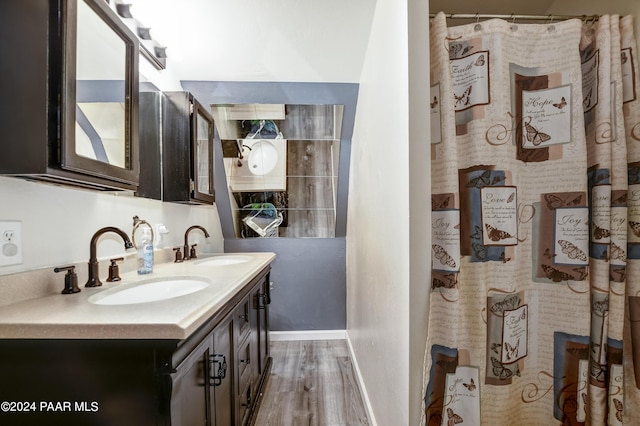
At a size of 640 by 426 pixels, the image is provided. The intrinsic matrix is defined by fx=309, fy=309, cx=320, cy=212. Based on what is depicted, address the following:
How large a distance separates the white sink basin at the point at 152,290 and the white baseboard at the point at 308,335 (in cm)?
188

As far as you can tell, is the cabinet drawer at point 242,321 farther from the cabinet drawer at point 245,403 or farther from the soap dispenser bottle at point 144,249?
the soap dispenser bottle at point 144,249

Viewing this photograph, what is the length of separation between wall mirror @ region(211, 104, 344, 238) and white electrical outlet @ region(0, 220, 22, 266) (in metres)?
Result: 1.75

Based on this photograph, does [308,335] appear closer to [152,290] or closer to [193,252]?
[193,252]

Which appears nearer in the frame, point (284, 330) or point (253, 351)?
point (253, 351)

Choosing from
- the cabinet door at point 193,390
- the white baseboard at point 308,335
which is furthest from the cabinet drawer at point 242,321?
the white baseboard at point 308,335

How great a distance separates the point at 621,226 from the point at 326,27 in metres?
1.72

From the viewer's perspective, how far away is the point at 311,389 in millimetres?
2186

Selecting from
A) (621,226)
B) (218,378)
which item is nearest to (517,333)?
(621,226)

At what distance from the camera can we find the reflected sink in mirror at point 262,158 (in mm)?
2717

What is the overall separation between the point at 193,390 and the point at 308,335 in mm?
2241

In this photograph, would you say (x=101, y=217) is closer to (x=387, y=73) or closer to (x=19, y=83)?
(x=19, y=83)

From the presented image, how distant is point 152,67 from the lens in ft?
6.16

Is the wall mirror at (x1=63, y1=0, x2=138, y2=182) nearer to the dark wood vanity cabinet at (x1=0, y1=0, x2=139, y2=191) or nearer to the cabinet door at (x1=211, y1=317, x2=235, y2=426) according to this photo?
the dark wood vanity cabinet at (x1=0, y1=0, x2=139, y2=191)

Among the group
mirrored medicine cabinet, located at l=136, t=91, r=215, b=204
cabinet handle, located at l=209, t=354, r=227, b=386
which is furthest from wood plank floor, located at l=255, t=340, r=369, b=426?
mirrored medicine cabinet, located at l=136, t=91, r=215, b=204
